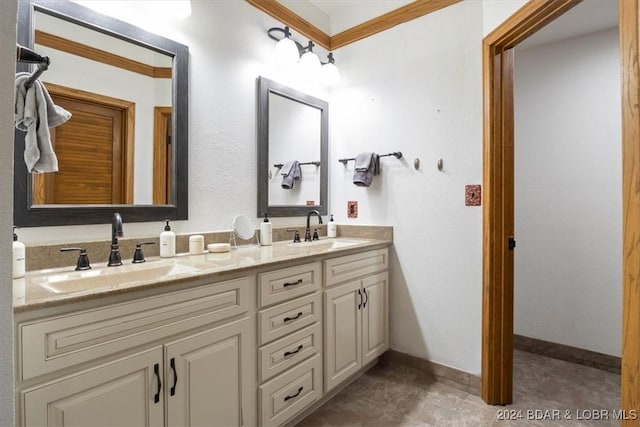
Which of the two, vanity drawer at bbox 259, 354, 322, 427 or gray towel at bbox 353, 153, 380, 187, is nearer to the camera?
vanity drawer at bbox 259, 354, 322, 427

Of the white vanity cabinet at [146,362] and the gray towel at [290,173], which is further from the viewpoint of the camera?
the gray towel at [290,173]

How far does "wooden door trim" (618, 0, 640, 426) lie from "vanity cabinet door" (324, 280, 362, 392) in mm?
1170

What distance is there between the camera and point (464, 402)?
185 cm

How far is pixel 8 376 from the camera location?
1.41 ft

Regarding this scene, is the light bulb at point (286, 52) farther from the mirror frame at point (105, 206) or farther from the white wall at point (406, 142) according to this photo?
the mirror frame at point (105, 206)

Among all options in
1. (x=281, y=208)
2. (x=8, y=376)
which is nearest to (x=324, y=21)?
(x=281, y=208)

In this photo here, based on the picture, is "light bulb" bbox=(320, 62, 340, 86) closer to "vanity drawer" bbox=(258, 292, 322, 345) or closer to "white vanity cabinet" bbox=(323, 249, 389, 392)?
"white vanity cabinet" bbox=(323, 249, 389, 392)

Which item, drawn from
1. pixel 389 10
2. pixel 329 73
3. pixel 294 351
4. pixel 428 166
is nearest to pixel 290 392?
pixel 294 351

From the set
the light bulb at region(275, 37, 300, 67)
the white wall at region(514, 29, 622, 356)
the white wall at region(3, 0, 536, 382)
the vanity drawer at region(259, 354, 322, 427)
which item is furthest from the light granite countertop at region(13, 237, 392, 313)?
the white wall at region(514, 29, 622, 356)

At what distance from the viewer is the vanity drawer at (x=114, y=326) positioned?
84cm

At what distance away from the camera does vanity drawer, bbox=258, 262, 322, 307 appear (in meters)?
1.42

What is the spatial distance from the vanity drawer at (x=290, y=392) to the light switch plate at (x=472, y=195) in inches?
49.7

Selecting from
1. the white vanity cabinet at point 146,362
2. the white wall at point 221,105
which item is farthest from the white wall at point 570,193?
the white vanity cabinet at point 146,362

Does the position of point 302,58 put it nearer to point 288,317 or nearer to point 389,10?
point 389,10
